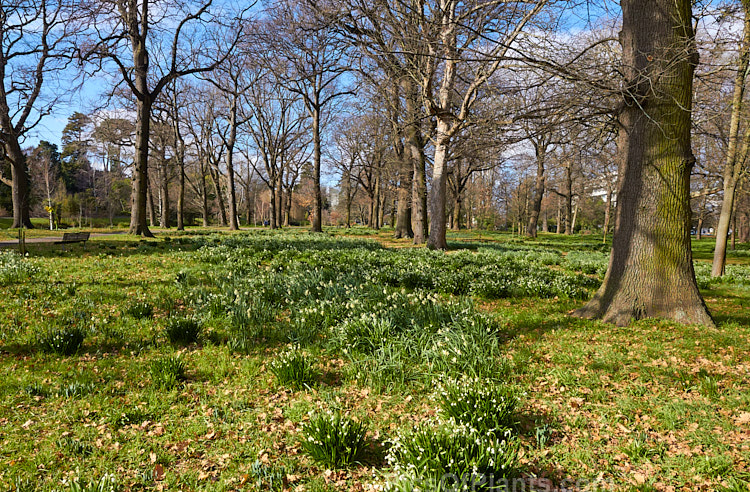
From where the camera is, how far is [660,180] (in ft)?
16.3

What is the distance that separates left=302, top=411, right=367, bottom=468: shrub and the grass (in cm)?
6

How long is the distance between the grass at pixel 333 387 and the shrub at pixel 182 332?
0.09 ft

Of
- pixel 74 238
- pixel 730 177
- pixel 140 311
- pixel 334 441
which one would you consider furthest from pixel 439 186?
pixel 74 238

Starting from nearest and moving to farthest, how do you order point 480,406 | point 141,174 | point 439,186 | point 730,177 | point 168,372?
point 480,406 < point 168,372 < point 730,177 < point 439,186 < point 141,174

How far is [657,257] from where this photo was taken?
197 inches

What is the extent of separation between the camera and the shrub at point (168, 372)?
3.49m

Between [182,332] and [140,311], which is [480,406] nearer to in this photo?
[182,332]

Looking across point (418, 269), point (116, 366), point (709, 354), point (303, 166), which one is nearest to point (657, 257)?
point (709, 354)

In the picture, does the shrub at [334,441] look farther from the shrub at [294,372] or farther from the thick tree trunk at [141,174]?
the thick tree trunk at [141,174]

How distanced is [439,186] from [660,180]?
27.7 ft

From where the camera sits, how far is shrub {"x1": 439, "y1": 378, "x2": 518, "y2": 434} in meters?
2.72

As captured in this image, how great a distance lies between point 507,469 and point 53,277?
27.1 ft

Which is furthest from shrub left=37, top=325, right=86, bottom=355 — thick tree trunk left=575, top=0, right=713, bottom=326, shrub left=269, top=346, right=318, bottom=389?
thick tree trunk left=575, top=0, right=713, bottom=326

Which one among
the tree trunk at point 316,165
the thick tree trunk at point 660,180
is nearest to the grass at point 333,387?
the thick tree trunk at point 660,180
